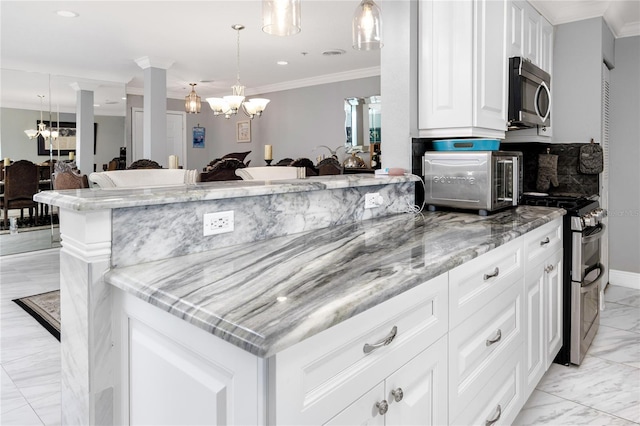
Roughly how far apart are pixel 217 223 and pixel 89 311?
1.46ft

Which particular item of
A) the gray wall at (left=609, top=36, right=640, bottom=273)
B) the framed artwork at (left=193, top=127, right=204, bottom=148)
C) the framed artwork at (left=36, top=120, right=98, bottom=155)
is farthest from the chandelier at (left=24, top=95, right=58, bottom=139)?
the gray wall at (left=609, top=36, right=640, bottom=273)

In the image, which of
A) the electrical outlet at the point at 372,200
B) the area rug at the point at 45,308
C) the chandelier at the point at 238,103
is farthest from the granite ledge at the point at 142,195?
the chandelier at the point at 238,103

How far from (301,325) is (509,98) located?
2378 millimetres

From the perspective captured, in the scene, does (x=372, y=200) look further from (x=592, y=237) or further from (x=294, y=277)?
(x=592, y=237)

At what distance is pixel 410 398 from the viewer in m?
1.16

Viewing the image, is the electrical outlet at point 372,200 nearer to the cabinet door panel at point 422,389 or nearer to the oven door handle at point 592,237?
the cabinet door panel at point 422,389

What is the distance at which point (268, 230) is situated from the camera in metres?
1.61

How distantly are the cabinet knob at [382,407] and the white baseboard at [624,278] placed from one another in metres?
4.10

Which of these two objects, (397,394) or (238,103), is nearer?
(397,394)

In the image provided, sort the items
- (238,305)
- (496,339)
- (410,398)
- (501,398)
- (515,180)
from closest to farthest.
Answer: (238,305), (410,398), (496,339), (501,398), (515,180)

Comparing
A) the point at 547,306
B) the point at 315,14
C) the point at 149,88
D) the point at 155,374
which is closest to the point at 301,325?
the point at 155,374

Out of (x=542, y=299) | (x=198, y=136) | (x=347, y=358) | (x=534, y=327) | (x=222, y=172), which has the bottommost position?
(x=534, y=327)

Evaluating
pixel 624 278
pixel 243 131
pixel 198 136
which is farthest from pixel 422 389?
pixel 198 136

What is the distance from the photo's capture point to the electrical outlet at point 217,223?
4.61 feet
